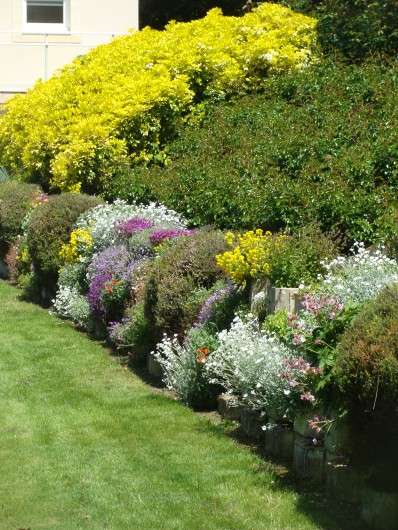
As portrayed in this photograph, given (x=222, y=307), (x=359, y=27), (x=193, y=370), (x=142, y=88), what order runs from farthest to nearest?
(x=142, y=88), (x=359, y=27), (x=222, y=307), (x=193, y=370)

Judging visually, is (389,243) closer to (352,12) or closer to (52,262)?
(52,262)

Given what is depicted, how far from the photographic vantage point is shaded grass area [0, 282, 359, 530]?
6.38 m

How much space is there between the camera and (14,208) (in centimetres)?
1603

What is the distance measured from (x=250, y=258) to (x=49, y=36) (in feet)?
49.6

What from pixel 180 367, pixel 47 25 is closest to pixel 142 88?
pixel 180 367

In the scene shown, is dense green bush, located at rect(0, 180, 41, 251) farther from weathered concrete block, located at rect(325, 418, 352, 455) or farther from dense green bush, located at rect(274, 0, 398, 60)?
weathered concrete block, located at rect(325, 418, 352, 455)

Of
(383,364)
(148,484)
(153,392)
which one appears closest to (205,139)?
(153,392)

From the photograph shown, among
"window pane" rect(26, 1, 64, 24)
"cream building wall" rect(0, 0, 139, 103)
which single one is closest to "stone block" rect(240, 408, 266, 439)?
"cream building wall" rect(0, 0, 139, 103)

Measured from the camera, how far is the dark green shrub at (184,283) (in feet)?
31.0

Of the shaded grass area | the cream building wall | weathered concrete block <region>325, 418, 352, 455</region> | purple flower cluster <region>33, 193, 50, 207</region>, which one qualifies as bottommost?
the shaded grass area

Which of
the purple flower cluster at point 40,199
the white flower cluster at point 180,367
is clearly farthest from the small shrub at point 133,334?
the purple flower cluster at point 40,199

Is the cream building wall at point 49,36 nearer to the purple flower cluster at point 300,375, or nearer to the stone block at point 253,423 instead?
the stone block at point 253,423

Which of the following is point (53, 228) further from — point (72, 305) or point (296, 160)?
point (296, 160)

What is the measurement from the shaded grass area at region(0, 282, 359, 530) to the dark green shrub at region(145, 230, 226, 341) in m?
0.73
